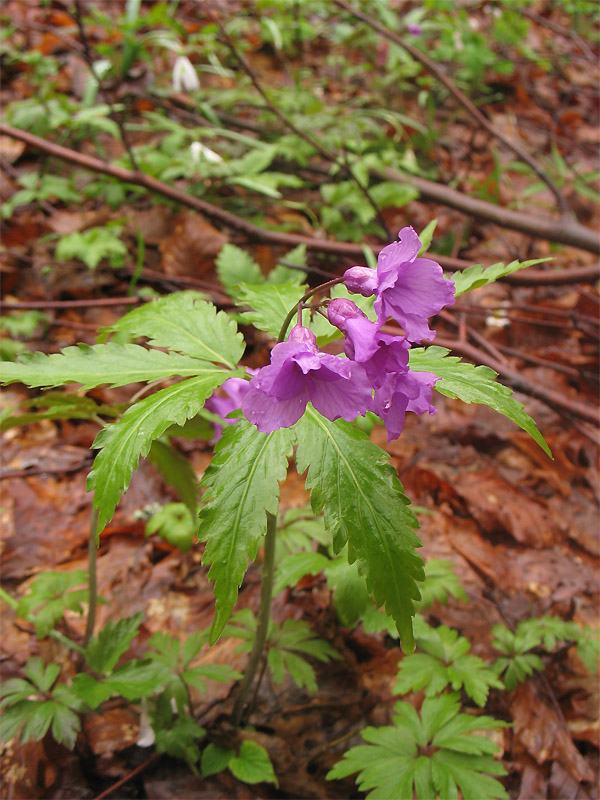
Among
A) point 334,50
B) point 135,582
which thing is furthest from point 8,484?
point 334,50

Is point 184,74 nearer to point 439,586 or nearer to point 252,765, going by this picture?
point 439,586

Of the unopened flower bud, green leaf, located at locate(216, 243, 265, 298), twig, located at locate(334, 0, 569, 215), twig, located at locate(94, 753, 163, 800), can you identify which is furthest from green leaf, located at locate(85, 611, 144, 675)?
the unopened flower bud

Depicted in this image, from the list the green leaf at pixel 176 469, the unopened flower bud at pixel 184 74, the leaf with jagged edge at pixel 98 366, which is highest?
the unopened flower bud at pixel 184 74

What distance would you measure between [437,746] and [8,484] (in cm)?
231

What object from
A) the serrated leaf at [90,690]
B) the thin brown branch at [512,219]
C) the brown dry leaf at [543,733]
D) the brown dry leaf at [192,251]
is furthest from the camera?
the brown dry leaf at [192,251]

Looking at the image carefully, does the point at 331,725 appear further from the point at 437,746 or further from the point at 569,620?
the point at 569,620

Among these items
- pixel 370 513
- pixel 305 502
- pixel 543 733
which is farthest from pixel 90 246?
pixel 543 733

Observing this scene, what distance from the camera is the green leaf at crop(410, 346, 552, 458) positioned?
1150mm

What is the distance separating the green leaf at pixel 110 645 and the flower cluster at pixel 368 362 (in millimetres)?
1068

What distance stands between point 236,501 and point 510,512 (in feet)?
6.84

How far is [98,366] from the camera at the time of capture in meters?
1.29

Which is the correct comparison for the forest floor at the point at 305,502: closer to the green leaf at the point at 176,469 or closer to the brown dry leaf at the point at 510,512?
the brown dry leaf at the point at 510,512

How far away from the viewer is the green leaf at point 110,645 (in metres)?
1.66

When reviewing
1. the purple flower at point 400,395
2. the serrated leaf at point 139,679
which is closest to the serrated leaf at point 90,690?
the serrated leaf at point 139,679
